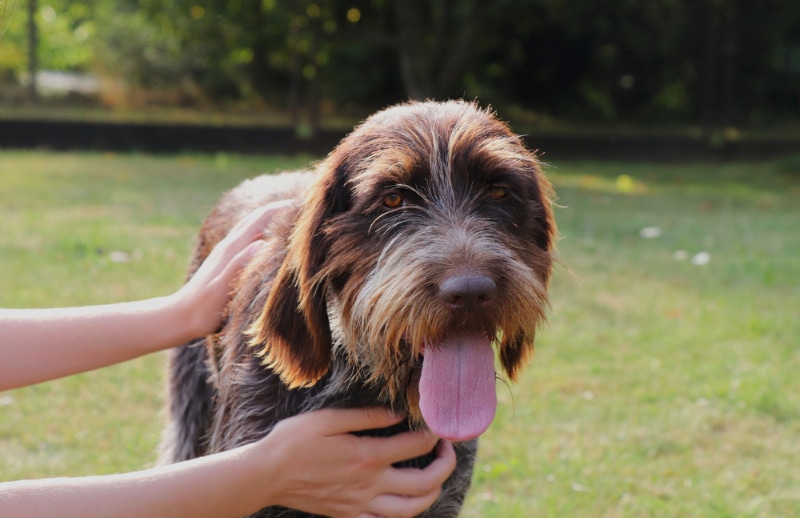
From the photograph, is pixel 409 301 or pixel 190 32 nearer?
pixel 409 301

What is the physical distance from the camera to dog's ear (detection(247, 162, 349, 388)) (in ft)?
8.84

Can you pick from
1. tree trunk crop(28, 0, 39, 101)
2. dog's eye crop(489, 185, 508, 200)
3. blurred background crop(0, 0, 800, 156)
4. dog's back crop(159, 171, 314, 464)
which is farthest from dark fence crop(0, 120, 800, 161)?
dog's eye crop(489, 185, 508, 200)

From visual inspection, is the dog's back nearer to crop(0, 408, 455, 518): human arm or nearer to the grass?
the grass

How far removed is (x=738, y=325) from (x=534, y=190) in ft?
13.9

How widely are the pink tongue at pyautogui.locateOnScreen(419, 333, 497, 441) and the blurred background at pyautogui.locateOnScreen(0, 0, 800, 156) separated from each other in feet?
49.9

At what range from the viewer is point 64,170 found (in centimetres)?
1398

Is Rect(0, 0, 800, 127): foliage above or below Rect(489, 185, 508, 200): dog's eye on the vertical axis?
below

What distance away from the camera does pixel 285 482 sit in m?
2.66

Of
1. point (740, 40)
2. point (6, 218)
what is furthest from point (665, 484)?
point (740, 40)

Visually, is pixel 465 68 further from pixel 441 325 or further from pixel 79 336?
pixel 441 325

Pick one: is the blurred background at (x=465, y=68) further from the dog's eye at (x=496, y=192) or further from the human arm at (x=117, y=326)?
the dog's eye at (x=496, y=192)

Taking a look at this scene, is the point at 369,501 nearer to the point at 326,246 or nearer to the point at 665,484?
the point at 326,246

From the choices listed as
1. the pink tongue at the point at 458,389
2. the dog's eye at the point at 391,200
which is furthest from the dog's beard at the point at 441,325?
the dog's eye at the point at 391,200

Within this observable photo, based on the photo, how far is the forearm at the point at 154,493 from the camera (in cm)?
231
